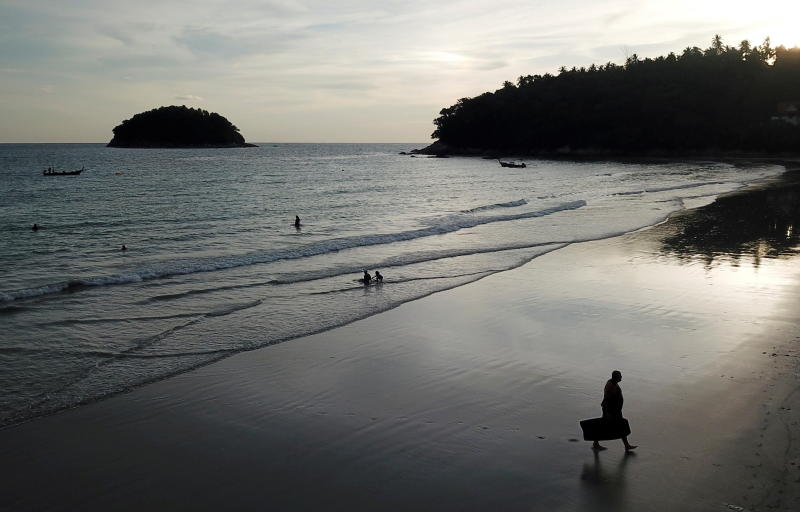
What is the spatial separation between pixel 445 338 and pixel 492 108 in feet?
506

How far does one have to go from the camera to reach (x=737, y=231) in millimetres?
30656

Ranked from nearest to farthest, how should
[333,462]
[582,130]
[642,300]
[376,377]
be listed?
1. [333,462]
2. [376,377]
3. [642,300]
4. [582,130]

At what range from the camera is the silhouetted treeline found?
118 metres

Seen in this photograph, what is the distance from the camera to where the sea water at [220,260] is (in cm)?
1420

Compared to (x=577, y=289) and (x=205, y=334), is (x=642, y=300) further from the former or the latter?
(x=205, y=334)

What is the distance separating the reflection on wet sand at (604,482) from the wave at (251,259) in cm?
1804

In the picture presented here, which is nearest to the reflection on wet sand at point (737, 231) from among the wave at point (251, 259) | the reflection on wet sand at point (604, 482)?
the wave at point (251, 259)

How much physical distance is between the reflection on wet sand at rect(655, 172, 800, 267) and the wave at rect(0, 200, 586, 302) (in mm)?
11112

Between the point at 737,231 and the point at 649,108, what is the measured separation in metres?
108

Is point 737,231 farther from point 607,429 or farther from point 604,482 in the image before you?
point 604,482

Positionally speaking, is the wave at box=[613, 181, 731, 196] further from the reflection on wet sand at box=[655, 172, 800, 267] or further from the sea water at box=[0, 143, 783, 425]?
the reflection on wet sand at box=[655, 172, 800, 267]

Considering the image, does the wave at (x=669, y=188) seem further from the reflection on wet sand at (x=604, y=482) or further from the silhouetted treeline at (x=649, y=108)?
the silhouetted treeline at (x=649, y=108)

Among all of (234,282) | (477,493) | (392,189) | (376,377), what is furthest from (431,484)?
(392,189)

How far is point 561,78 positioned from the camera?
552ft
